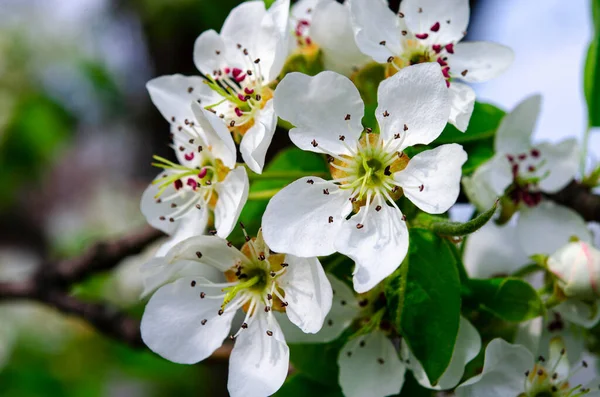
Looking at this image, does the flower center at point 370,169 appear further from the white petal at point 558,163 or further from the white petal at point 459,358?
the white petal at point 558,163

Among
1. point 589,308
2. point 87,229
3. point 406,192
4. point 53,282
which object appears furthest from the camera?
point 87,229

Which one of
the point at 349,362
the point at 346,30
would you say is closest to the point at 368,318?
the point at 349,362

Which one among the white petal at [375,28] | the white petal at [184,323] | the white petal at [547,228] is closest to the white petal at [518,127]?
the white petal at [547,228]

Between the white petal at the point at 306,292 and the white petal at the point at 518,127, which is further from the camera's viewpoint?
the white petal at the point at 518,127

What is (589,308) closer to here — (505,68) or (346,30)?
(505,68)

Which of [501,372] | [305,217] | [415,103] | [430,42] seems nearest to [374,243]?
[305,217]

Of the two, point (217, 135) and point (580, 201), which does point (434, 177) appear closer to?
point (217, 135)
